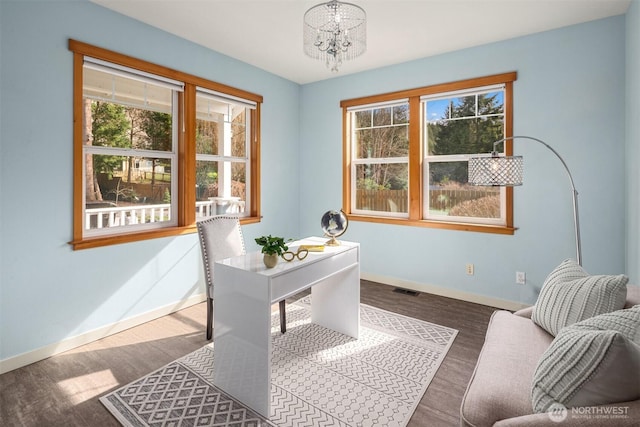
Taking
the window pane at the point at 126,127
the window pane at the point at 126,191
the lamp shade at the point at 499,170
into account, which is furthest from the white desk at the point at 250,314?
the window pane at the point at 126,127

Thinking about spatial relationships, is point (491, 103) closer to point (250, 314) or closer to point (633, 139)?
point (633, 139)

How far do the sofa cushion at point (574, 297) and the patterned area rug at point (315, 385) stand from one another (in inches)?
33.3

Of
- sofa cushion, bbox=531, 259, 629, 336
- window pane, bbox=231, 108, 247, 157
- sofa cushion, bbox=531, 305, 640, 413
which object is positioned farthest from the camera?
window pane, bbox=231, 108, 247, 157

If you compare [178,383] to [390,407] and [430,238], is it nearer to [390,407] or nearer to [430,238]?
[390,407]

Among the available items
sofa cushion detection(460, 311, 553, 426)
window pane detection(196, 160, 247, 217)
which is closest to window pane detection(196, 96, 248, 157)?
window pane detection(196, 160, 247, 217)

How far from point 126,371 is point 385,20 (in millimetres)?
3366

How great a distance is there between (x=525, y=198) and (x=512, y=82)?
1135 mm

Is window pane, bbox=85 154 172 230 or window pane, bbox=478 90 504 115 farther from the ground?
window pane, bbox=478 90 504 115

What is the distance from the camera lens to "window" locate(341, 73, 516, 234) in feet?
11.7

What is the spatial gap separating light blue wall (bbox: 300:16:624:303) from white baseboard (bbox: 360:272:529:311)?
46mm

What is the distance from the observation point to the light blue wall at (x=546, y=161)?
295 cm

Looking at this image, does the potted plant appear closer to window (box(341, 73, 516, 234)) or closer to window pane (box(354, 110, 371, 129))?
window (box(341, 73, 516, 234))

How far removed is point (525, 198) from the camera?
334 centimetres

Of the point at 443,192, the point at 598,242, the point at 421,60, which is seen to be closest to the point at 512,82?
the point at 421,60
